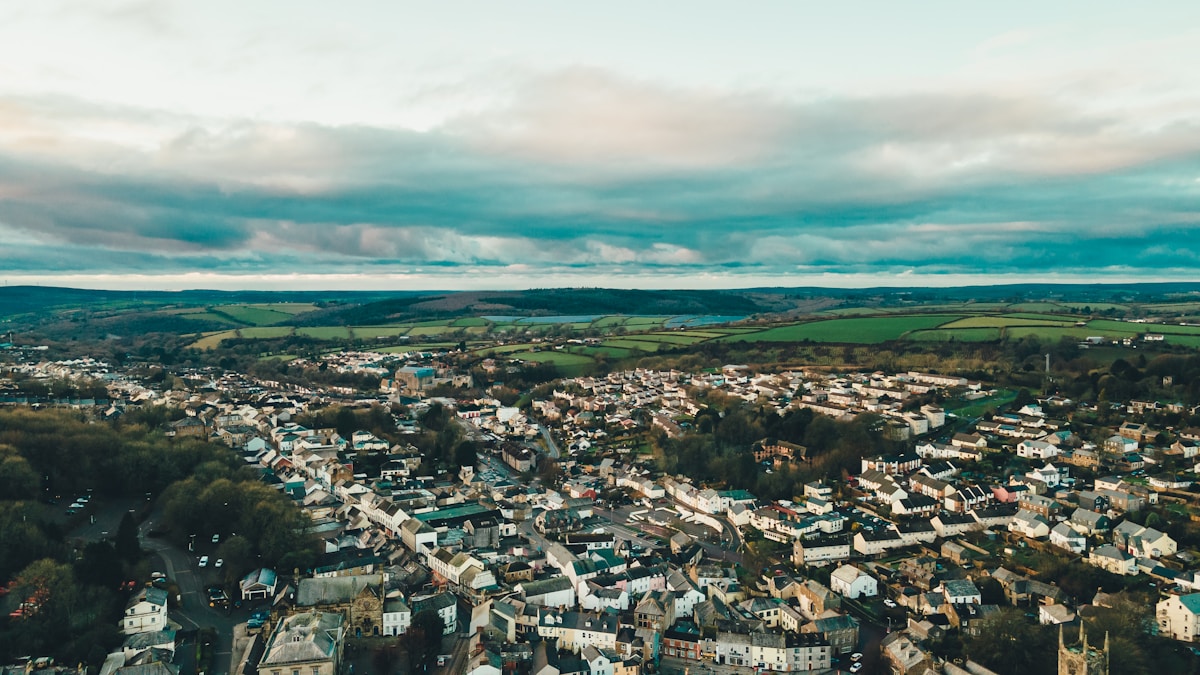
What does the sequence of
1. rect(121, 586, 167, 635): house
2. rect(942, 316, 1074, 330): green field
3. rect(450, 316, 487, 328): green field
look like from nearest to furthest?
rect(121, 586, 167, 635): house, rect(942, 316, 1074, 330): green field, rect(450, 316, 487, 328): green field

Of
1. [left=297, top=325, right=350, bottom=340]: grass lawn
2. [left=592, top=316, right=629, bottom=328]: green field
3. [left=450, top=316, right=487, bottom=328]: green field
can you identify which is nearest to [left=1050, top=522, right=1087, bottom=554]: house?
[left=592, top=316, right=629, bottom=328]: green field

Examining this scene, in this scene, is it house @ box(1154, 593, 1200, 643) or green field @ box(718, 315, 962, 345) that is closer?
house @ box(1154, 593, 1200, 643)

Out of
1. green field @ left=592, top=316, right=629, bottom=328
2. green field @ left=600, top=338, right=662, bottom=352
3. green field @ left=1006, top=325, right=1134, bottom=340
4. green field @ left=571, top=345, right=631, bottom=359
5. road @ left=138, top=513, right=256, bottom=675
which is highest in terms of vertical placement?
green field @ left=1006, top=325, right=1134, bottom=340

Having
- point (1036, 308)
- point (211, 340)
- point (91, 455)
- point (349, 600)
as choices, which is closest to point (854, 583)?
point (349, 600)

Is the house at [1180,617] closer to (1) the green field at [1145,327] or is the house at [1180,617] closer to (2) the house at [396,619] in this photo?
(2) the house at [396,619]

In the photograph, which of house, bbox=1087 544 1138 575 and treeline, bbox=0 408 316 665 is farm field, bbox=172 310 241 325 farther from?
house, bbox=1087 544 1138 575

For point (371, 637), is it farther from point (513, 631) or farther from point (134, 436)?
point (134, 436)

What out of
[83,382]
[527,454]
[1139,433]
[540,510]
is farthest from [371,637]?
[83,382]

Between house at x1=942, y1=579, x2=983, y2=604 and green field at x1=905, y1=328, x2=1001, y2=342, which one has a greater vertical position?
green field at x1=905, y1=328, x2=1001, y2=342
